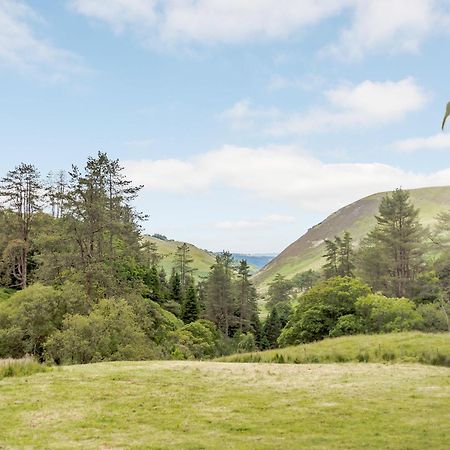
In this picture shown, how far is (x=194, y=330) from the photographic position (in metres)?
71.2

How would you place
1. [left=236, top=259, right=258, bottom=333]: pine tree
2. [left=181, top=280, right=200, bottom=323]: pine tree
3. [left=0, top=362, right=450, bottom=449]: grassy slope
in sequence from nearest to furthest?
[left=0, top=362, right=450, bottom=449]: grassy slope < [left=181, top=280, right=200, bottom=323]: pine tree < [left=236, top=259, right=258, bottom=333]: pine tree

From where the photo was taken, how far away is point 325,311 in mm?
54500

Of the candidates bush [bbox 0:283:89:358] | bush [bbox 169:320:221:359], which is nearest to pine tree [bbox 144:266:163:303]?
bush [bbox 169:320:221:359]

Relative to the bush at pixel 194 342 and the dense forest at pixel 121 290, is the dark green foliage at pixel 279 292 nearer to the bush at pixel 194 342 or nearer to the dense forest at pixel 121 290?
the dense forest at pixel 121 290

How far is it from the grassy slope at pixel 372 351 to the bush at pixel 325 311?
19.4 meters

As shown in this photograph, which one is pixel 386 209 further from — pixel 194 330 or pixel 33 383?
pixel 33 383

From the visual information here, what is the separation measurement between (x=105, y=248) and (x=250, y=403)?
39.7 meters

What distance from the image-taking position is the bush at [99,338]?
33906 mm

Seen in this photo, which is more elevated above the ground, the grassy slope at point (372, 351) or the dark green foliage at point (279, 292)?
the dark green foliage at point (279, 292)

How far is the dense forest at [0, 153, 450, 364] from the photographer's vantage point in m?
37.1

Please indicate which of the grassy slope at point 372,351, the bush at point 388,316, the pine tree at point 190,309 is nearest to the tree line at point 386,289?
the bush at point 388,316

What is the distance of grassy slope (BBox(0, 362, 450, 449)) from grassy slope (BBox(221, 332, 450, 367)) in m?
5.13

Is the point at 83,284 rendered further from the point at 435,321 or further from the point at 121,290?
the point at 435,321

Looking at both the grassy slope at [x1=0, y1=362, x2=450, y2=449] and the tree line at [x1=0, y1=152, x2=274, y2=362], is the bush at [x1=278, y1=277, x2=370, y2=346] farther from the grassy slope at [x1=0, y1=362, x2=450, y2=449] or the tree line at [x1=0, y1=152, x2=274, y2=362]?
the grassy slope at [x1=0, y1=362, x2=450, y2=449]
